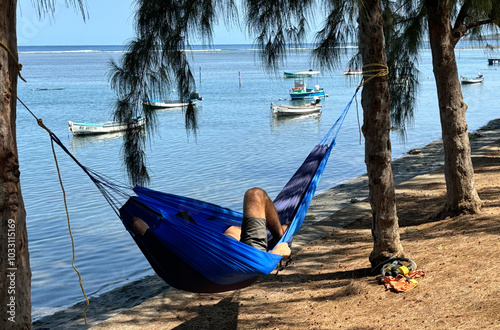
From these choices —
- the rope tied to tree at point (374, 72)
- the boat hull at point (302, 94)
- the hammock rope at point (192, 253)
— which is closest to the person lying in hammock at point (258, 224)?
the hammock rope at point (192, 253)

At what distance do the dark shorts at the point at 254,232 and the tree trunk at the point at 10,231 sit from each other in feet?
4.59

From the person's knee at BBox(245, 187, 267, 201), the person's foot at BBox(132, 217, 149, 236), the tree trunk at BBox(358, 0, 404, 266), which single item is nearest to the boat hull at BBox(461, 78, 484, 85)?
the tree trunk at BBox(358, 0, 404, 266)

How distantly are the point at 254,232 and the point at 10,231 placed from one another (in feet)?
4.98

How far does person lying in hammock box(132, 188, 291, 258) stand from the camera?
297 centimetres

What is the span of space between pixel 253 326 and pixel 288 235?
0.55 meters

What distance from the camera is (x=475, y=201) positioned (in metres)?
4.18

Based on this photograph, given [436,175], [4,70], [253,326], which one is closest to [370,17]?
[253,326]

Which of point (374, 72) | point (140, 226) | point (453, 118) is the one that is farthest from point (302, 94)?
point (140, 226)

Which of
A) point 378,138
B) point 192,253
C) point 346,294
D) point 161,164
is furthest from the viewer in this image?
point 161,164

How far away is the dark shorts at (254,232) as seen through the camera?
2975 mm

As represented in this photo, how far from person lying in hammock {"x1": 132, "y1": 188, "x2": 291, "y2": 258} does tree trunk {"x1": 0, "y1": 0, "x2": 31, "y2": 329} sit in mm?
1411

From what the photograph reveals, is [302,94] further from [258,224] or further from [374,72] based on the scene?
[258,224]

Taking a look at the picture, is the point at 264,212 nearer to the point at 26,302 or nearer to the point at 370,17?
the point at 370,17

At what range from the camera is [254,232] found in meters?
3.00
